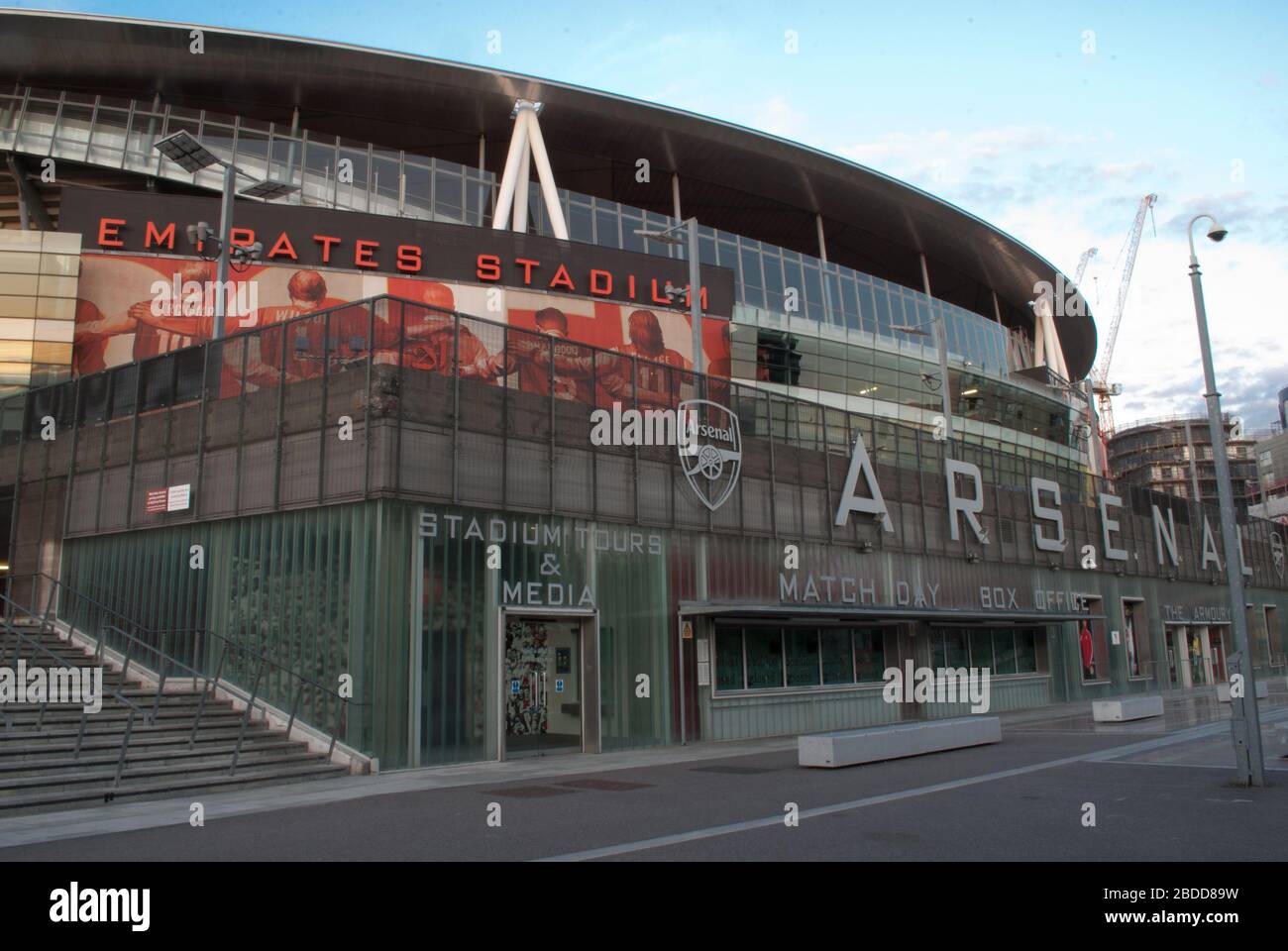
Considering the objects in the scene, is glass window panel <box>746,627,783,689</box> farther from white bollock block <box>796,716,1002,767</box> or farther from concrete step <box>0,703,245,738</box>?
concrete step <box>0,703,245,738</box>

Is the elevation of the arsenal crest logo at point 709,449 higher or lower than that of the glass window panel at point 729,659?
higher

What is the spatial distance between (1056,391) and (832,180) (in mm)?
22328

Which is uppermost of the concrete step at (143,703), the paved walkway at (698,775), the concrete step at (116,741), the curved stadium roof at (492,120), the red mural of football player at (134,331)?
the curved stadium roof at (492,120)

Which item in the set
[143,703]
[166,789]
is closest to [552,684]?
[143,703]

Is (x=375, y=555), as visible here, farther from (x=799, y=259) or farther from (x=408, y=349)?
(x=799, y=259)

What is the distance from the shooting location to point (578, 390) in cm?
2264

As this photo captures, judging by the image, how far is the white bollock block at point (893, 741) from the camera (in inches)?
714

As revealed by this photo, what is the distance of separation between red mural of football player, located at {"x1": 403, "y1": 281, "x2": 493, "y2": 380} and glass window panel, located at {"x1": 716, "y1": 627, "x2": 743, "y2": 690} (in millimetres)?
9300

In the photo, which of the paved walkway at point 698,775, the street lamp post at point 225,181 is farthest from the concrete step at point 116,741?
the street lamp post at point 225,181

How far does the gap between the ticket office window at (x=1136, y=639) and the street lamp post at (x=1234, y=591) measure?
2876cm

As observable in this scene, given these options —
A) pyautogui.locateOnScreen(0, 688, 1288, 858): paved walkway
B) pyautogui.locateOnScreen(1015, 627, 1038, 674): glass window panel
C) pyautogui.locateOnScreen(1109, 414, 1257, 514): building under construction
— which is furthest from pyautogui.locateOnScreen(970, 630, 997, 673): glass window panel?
pyautogui.locateOnScreen(1109, 414, 1257, 514): building under construction

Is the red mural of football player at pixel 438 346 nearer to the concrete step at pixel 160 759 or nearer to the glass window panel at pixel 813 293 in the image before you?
A: the concrete step at pixel 160 759

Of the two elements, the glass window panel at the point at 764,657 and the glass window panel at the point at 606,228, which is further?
the glass window panel at the point at 606,228
